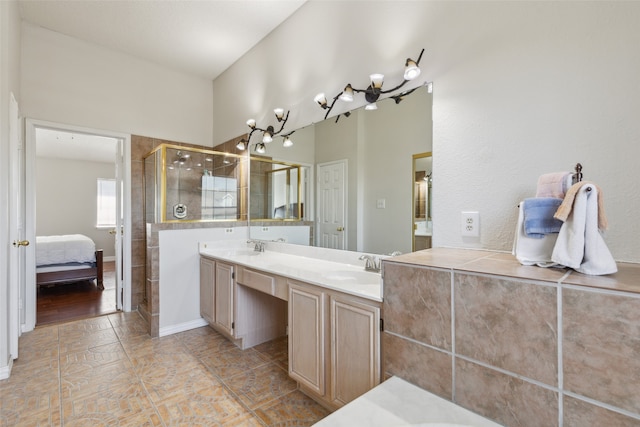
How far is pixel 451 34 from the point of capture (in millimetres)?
1598

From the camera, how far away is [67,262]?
438 centimetres

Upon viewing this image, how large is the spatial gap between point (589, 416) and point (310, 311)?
4.00 feet

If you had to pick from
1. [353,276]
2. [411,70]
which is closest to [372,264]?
[353,276]

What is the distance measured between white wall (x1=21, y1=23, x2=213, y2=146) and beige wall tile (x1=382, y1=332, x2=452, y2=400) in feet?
12.2

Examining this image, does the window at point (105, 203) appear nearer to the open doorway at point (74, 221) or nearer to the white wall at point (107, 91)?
the open doorway at point (74, 221)

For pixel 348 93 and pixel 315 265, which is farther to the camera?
pixel 315 265

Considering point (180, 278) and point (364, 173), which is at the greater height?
point (364, 173)

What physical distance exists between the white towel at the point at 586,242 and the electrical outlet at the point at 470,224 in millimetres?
548

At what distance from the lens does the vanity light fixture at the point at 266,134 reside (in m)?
2.79

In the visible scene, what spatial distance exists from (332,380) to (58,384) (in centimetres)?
193

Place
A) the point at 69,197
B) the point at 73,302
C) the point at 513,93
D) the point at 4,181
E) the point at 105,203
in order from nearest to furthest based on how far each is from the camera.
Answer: the point at 513,93 → the point at 4,181 → the point at 73,302 → the point at 69,197 → the point at 105,203

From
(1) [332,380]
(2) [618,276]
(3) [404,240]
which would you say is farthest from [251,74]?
(2) [618,276]

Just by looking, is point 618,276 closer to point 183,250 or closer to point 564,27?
point 564,27

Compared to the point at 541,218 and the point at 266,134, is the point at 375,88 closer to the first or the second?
the point at 541,218
